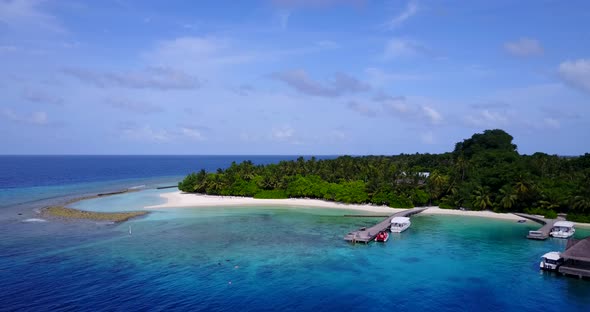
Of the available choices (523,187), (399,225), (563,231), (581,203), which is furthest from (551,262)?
(523,187)

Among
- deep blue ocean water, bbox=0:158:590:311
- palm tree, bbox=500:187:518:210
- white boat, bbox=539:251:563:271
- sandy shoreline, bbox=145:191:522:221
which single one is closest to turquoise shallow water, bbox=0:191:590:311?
deep blue ocean water, bbox=0:158:590:311

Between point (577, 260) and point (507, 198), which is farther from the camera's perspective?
point (507, 198)

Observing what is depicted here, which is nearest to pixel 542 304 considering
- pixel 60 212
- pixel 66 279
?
pixel 66 279

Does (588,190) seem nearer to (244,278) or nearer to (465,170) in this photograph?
(465,170)

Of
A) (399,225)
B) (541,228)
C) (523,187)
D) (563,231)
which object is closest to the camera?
(563,231)

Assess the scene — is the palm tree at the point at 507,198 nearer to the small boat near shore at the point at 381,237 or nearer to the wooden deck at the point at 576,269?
the small boat near shore at the point at 381,237

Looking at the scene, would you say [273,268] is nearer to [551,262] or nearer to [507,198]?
[551,262]
